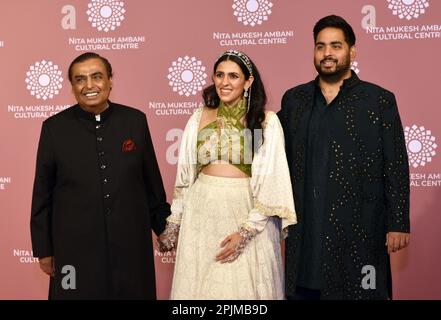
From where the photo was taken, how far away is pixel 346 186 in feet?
10.1

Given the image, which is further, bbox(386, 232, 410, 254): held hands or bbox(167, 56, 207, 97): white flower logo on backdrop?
bbox(167, 56, 207, 97): white flower logo on backdrop

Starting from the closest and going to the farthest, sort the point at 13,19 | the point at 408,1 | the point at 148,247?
the point at 148,247
the point at 408,1
the point at 13,19

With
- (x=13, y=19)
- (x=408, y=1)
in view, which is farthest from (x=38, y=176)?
(x=408, y=1)

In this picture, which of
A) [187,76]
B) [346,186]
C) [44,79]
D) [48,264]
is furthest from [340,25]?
[44,79]

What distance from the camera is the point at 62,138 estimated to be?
306 centimetres

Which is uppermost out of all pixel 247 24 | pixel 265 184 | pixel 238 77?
pixel 247 24

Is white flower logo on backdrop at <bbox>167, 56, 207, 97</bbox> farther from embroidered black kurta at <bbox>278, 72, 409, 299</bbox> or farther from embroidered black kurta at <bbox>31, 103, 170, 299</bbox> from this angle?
embroidered black kurta at <bbox>278, 72, 409, 299</bbox>

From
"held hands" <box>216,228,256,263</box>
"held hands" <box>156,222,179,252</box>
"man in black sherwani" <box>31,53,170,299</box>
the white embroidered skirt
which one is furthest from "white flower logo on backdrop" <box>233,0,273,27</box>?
"held hands" <box>216,228,256,263</box>

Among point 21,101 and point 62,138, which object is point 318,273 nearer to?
point 62,138

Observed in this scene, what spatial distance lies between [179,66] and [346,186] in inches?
63.2

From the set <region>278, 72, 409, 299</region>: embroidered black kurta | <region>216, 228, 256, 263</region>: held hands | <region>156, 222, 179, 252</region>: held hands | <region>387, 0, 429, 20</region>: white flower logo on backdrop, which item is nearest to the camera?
<region>216, 228, 256, 263</region>: held hands

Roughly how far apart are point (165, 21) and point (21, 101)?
3.69 ft

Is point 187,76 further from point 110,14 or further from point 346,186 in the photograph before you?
point 346,186

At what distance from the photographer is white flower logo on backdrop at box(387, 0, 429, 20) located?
3.97 metres
